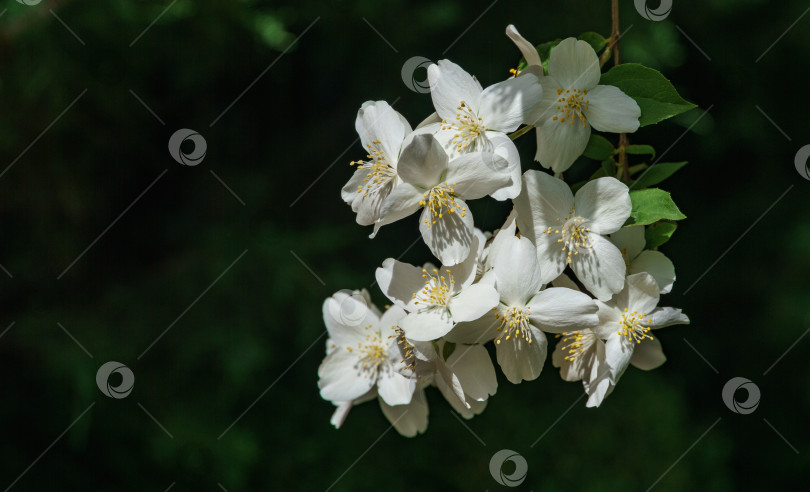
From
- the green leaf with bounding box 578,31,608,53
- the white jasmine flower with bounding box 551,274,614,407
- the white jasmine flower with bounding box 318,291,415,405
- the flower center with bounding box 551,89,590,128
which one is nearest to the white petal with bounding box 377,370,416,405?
the white jasmine flower with bounding box 318,291,415,405

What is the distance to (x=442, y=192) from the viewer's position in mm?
890

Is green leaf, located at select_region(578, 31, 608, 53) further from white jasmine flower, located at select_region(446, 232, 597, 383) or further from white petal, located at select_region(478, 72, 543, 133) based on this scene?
white jasmine flower, located at select_region(446, 232, 597, 383)

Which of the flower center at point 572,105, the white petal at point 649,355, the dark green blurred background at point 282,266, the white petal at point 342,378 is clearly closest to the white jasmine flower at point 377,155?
the flower center at point 572,105

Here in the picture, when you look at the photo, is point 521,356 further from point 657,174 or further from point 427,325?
point 657,174

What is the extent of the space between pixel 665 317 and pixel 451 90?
45cm

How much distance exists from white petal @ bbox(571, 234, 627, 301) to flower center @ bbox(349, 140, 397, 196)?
0.94 feet

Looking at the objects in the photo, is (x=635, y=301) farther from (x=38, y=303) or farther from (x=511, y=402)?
(x=38, y=303)

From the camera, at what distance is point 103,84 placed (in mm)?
1832

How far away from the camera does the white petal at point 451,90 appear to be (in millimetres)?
939

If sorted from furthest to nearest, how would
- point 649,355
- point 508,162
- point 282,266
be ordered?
point 282,266
point 649,355
point 508,162

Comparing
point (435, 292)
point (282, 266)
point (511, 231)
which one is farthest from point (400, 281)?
point (282, 266)

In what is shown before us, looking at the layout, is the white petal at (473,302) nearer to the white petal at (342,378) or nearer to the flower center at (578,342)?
the flower center at (578,342)

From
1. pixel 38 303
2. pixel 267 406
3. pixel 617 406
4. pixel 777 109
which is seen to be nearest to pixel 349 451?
pixel 267 406

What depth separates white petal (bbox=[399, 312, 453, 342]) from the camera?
0.88m
